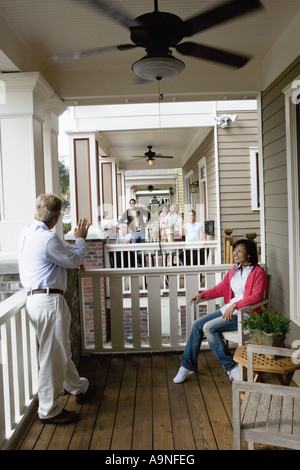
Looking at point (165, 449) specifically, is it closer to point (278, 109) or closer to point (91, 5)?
point (91, 5)

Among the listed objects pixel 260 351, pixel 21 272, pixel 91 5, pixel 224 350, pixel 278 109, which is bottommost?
pixel 224 350

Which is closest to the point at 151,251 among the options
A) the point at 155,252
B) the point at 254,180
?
the point at 155,252

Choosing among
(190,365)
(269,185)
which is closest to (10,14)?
(269,185)

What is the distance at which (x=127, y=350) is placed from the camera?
3.89 meters

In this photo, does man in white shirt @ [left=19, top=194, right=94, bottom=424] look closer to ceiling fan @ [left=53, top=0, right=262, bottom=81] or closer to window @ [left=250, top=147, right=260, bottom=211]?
ceiling fan @ [left=53, top=0, right=262, bottom=81]

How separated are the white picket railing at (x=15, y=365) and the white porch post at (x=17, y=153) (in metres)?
0.56

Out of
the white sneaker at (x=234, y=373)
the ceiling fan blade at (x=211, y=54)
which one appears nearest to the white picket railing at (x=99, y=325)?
the white sneaker at (x=234, y=373)

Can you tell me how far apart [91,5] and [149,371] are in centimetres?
269

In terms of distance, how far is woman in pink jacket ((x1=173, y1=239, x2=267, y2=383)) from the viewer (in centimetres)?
320

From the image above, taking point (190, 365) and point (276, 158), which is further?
point (276, 158)

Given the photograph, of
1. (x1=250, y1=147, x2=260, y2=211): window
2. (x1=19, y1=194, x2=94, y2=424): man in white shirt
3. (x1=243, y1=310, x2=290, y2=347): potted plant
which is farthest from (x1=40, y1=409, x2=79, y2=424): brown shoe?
(x1=250, y1=147, x2=260, y2=211): window

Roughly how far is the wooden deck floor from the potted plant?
543 millimetres

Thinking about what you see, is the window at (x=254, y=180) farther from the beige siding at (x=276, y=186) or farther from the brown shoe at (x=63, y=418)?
the brown shoe at (x=63, y=418)

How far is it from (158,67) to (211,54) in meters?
0.47
